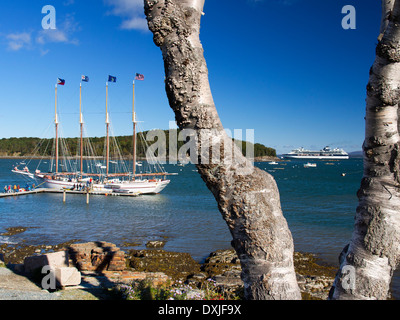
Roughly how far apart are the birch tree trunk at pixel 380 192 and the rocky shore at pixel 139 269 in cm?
470

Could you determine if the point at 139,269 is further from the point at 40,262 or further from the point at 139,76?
the point at 139,76

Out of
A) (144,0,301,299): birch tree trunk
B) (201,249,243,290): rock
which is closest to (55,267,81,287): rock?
(201,249,243,290): rock

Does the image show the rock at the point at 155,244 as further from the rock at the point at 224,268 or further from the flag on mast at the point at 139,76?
the flag on mast at the point at 139,76

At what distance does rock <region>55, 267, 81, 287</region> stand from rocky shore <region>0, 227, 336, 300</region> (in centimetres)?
10

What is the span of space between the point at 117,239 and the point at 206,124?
60.8ft

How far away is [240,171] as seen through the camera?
112 inches

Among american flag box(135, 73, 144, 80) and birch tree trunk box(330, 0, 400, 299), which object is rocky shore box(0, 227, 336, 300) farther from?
american flag box(135, 73, 144, 80)

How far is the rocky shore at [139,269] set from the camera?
771 cm

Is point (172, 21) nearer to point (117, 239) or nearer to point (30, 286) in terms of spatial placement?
point (30, 286)

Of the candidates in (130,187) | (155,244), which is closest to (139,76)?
(130,187)

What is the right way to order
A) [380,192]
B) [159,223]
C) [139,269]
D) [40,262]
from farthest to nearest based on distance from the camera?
[159,223] → [139,269] → [40,262] → [380,192]

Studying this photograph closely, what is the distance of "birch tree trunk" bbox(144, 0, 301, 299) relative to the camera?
280cm

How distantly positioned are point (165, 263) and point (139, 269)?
1338 millimetres

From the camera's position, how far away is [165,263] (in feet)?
48.1
